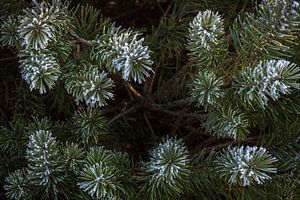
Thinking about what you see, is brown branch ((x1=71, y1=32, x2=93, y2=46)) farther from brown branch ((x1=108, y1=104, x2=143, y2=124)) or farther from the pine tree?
brown branch ((x1=108, y1=104, x2=143, y2=124))

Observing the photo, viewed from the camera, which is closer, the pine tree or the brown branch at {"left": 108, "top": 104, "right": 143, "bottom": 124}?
the pine tree

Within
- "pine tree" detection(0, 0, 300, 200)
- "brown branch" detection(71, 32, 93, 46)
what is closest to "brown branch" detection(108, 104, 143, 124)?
"pine tree" detection(0, 0, 300, 200)

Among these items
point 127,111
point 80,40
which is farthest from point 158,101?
point 80,40

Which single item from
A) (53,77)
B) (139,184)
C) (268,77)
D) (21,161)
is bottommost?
(21,161)

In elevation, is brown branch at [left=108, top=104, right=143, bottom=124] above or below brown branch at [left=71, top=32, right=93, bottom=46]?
below

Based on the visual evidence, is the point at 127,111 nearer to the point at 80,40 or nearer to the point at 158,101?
the point at 158,101

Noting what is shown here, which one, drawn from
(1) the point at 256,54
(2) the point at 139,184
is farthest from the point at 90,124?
(1) the point at 256,54

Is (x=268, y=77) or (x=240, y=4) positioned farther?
(x=240, y=4)

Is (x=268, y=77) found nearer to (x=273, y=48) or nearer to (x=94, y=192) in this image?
(x=273, y=48)

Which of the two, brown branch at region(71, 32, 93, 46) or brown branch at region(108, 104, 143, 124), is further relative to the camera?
brown branch at region(108, 104, 143, 124)
